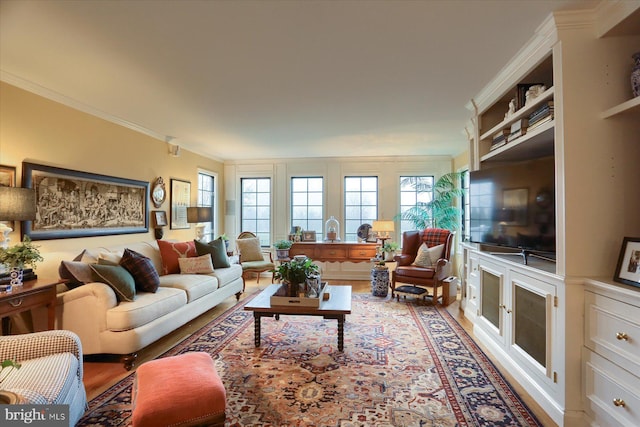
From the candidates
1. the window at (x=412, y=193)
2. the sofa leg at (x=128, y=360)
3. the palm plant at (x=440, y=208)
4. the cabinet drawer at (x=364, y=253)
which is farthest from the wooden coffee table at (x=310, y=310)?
the window at (x=412, y=193)

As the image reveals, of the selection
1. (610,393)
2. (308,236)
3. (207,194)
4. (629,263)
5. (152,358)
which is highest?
(207,194)

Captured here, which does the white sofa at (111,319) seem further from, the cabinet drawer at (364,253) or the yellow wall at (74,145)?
the cabinet drawer at (364,253)

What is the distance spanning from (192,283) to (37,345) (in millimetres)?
1803

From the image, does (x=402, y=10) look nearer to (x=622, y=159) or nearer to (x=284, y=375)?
(x=622, y=159)

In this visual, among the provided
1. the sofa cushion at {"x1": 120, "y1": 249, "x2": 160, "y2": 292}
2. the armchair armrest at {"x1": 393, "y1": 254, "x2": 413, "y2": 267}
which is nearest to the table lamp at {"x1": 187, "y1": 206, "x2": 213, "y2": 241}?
the sofa cushion at {"x1": 120, "y1": 249, "x2": 160, "y2": 292}

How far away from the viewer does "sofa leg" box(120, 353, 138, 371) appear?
254 centimetres

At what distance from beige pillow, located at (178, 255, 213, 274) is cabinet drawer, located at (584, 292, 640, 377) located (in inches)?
150

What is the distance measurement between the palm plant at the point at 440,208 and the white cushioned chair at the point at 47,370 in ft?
17.6

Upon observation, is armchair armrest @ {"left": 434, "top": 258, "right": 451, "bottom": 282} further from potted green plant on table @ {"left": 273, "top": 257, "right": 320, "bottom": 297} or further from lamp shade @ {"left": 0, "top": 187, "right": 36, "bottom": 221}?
lamp shade @ {"left": 0, "top": 187, "right": 36, "bottom": 221}

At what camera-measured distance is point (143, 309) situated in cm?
269

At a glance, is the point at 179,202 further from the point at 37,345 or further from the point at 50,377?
the point at 50,377

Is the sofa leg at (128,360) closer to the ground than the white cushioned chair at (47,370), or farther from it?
closer to the ground

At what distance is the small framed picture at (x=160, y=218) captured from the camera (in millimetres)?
4602

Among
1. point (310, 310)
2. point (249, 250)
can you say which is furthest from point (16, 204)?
point (249, 250)
